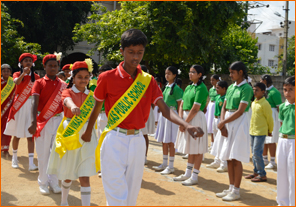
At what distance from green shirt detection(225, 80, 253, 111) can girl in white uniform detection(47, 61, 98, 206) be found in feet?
7.59

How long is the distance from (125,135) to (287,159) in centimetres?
248

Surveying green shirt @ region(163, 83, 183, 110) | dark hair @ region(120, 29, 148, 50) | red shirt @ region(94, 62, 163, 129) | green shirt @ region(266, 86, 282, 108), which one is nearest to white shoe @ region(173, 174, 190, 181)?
green shirt @ region(163, 83, 183, 110)

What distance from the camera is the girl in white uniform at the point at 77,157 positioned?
13.6 ft

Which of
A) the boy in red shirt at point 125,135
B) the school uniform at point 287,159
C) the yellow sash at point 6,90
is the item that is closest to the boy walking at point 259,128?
the school uniform at point 287,159

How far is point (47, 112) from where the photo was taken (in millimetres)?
5195

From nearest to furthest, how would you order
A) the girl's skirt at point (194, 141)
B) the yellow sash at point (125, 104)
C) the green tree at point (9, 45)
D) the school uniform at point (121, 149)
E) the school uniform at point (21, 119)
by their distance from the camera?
the school uniform at point (121, 149), the yellow sash at point (125, 104), the girl's skirt at point (194, 141), the school uniform at point (21, 119), the green tree at point (9, 45)

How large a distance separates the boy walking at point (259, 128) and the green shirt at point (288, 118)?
1983 mm

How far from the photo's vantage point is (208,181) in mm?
6422

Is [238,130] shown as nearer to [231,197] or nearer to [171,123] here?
[231,197]

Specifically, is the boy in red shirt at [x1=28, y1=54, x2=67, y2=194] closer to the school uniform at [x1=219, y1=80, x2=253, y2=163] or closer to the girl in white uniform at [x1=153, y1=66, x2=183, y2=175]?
the girl in white uniform at [x1=153, y1=66, x2=183, y2=175]

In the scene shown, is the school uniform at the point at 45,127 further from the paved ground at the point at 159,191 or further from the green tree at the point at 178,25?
the green tree at the point at 178,25

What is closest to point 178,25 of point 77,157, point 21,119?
point 21,119

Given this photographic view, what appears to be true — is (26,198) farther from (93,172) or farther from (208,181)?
(208,181)

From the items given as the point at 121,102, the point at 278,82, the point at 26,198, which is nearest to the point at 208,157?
the point at 26,198
